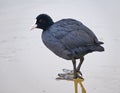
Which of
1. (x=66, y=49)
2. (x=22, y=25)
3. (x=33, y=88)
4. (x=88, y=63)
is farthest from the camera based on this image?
(x=22, y=25)

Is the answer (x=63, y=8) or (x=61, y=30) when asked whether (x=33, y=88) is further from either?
(x=63, y=8)

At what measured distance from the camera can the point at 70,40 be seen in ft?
9.53

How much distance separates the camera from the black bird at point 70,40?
9.43 ft

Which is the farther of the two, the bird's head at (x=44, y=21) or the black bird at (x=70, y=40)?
the bird's head at (x=44, y=21)

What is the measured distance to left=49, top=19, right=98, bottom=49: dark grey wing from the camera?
289cm

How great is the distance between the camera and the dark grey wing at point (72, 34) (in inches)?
114

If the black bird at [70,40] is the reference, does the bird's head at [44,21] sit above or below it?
above

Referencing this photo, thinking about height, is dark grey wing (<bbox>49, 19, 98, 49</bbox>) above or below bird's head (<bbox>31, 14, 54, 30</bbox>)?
below

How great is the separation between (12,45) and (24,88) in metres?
0.85

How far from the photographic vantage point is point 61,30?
9.73 ft

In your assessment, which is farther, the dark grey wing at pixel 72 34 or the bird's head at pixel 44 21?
the bird's head at pixel 44 21

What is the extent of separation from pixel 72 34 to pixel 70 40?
4 centimetres

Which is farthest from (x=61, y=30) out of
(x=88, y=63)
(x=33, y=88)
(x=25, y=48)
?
(x=25, y=48)

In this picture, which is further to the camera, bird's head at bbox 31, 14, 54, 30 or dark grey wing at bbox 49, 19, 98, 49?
bird's head at bbox 31, 14, 54, 30
